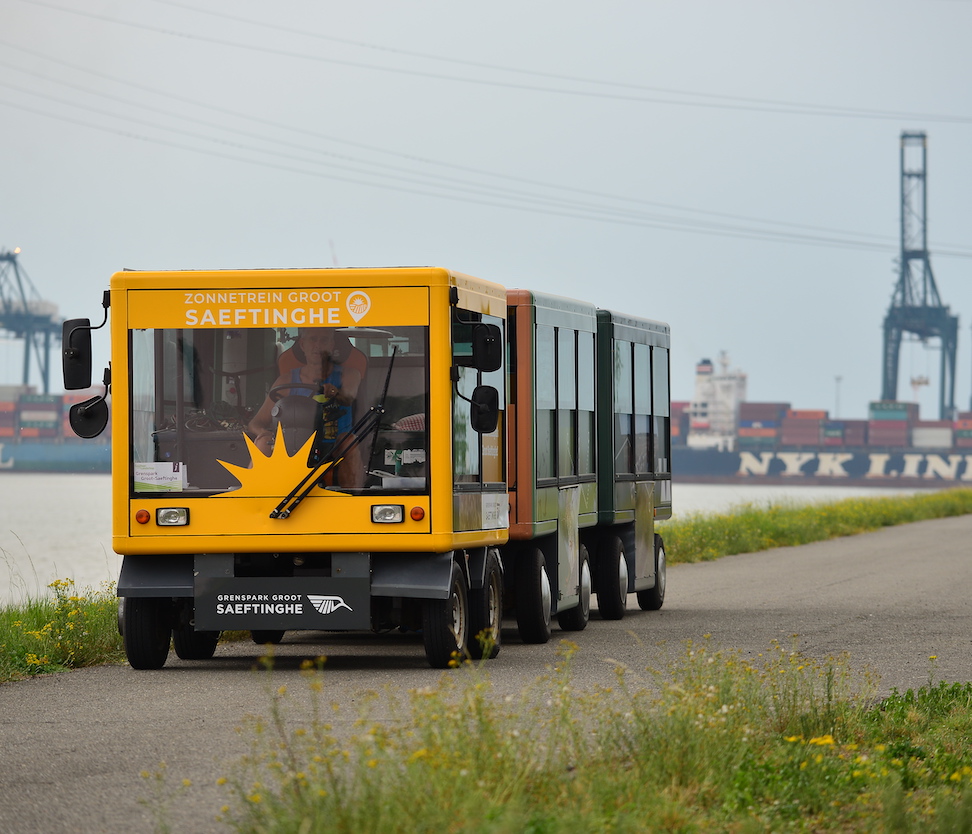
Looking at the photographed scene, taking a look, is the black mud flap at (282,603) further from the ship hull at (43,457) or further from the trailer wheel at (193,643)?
the ship hull at (43,457)

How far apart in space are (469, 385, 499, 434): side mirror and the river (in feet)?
15.3

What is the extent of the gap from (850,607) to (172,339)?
8595 millimetres

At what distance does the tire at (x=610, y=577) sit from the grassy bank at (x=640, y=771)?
7471 millimetres

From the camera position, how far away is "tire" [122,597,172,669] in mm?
11430

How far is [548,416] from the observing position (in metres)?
Result: 13.5

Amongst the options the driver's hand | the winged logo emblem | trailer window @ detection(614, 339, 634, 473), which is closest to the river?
the driver's hand

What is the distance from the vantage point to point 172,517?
1109 centimetres

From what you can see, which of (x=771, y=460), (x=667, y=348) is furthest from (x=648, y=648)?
(x=771, y=460)

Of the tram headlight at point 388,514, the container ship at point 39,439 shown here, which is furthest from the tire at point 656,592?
the container ship at point 39,439

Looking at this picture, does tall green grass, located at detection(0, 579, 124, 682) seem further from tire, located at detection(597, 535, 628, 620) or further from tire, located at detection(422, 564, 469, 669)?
tire, located at detection(597, 535, 628, 620)

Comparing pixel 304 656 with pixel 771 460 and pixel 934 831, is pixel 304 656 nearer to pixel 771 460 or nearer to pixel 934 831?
pixel 934 831

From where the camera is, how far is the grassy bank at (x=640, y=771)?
528cm

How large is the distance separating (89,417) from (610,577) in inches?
247

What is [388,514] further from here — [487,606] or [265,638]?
[265,638]
